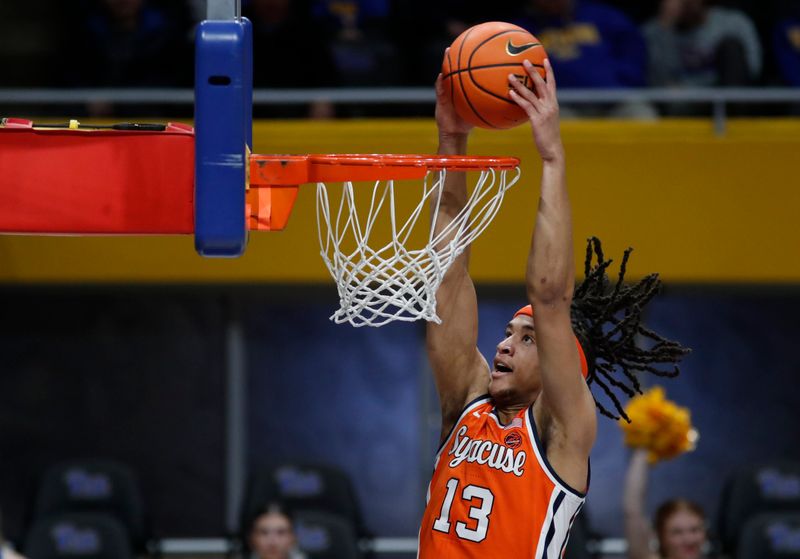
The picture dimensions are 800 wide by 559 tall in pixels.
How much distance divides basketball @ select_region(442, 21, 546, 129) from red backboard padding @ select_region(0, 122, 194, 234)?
93 cm

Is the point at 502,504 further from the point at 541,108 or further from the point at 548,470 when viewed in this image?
the point at 541,108

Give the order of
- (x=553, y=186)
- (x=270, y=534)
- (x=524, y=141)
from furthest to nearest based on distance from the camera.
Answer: (x=524, y=141) → (x=270, y=534) → (x=553, y=186)

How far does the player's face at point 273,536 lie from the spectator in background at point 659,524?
1.76 m

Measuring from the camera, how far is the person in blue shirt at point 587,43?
8.67m

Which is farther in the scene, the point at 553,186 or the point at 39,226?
the point at 553,186

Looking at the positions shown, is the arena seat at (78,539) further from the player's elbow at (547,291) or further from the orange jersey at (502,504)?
the player's elbow at (547,291)

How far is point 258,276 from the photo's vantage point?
327 inches

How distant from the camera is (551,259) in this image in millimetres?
4023

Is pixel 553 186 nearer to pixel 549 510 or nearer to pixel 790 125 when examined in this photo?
pixel 549 510

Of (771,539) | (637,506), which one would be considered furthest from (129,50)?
(771,539)

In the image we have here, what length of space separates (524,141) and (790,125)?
158 cm

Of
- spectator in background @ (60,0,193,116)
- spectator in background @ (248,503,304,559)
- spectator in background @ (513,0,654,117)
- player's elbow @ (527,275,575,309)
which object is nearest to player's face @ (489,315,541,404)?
player's elbow @ (527,275,575,309)

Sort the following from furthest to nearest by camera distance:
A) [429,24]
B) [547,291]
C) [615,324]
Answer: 1. [429,24]
2. [615,324]
3. [547,291]

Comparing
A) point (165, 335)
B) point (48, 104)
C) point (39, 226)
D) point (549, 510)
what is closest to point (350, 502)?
point (165, 335)
